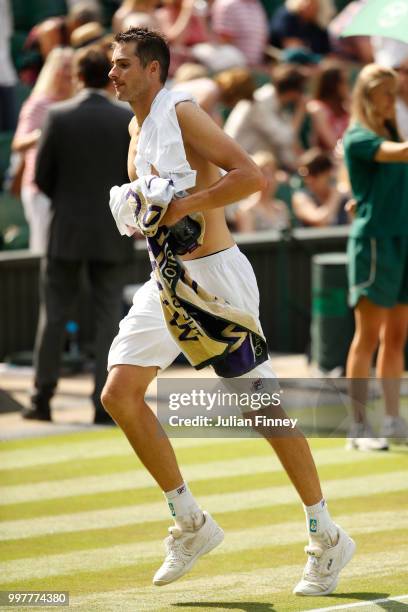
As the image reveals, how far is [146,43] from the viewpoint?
5.62m

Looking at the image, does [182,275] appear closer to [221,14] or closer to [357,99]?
[357,99]

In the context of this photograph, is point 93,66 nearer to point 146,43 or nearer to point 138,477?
point 138,477

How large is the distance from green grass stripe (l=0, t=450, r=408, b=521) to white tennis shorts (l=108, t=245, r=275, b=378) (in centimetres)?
172

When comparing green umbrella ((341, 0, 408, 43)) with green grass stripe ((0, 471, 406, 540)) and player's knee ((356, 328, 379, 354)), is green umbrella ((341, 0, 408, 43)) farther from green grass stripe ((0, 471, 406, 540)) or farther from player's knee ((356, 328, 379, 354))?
green grass stripe ((0, 471, 406, 540))

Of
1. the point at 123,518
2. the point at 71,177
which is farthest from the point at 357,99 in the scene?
the point at 123,518

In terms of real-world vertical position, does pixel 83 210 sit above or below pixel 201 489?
above

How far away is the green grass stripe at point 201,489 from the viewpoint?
7332 mm

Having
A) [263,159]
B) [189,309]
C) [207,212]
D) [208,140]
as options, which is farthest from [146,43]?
[263,159]

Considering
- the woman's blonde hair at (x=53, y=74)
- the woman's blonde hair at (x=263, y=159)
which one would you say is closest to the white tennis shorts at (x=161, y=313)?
the woman's blonde hair at (x=53, y=74)

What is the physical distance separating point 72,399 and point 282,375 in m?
1.74

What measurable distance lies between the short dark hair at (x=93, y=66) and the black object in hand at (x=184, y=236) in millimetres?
4293

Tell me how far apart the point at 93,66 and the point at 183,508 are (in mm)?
4622

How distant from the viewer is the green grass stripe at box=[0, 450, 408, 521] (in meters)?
7.33

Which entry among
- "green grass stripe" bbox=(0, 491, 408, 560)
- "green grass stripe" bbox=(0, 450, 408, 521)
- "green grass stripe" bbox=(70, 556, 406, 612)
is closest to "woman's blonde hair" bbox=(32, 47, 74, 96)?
"green grass stripe" bbox=(0, 450, 408, 521)
